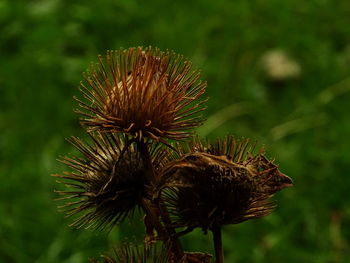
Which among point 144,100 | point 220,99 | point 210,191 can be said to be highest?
point 220,99

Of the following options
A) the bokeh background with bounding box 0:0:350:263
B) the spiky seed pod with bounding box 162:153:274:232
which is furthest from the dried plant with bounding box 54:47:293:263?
Result: the bokeh background with bounding box 0:0:350:263

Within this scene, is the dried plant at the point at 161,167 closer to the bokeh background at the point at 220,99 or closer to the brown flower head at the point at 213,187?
the brown flower head at the point at 213,187

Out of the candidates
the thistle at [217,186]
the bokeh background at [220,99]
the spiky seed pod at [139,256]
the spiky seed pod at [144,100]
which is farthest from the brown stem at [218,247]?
the bokeh background at [220,99]

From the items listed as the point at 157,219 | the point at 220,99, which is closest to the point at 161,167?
the point at 157,219

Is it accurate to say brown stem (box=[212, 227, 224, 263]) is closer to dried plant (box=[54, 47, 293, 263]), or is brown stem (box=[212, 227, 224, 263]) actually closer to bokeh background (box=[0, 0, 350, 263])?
dried plant (box=[54, 47, 293, 263])

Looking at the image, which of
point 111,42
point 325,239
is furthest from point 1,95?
point 325,239

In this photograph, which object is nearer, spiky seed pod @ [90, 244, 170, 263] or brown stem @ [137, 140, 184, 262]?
brown stem @ [137, 140, 184, 262]

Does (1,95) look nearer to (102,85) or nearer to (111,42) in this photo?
(111,42)

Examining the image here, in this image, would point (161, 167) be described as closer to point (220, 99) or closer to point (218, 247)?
point (218, 247)
